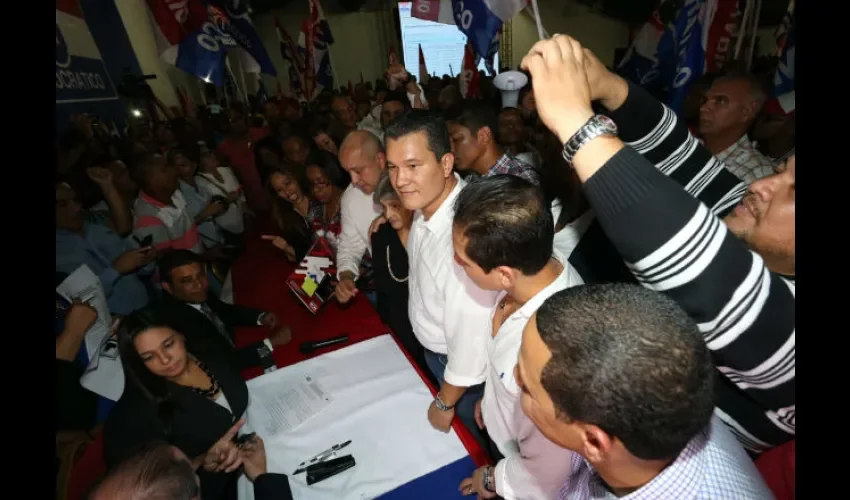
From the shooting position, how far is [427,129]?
1.73 meters

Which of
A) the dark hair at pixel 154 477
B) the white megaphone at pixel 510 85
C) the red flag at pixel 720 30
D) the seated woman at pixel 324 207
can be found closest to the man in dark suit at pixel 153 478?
the dark hair at pixel 154 477

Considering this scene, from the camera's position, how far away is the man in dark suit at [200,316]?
201 cm

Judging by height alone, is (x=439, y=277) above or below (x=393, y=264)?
above

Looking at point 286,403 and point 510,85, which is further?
point 510,85

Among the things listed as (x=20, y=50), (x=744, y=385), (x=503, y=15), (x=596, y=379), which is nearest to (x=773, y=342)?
(x=744, y=385)

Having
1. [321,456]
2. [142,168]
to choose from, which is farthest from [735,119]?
[142,168]

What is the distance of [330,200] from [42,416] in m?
2.85

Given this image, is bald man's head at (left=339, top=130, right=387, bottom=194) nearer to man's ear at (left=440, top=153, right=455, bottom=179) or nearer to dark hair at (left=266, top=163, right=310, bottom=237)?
man's ear at (left=440, top=153, right=455, bottom=179)

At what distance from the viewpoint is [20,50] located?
51cm

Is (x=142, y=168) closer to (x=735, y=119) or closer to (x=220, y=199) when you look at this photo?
(x=220, y=199)

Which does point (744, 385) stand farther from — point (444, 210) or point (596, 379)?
point (444, 210)

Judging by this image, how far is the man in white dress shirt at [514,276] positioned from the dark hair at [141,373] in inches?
49.0

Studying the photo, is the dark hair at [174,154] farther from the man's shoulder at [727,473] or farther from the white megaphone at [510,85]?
the man's shoulder at [727,473]

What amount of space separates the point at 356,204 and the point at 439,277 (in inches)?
50.3
